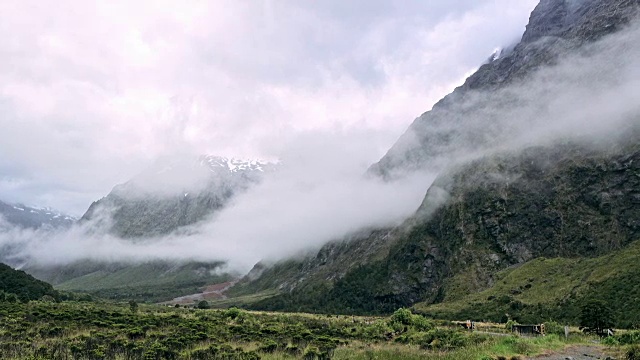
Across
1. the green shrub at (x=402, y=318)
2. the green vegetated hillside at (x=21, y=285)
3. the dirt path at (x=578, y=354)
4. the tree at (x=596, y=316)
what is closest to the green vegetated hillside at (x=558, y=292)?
the tree at (x=596, y=316)

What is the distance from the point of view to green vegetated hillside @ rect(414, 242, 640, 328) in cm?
13325

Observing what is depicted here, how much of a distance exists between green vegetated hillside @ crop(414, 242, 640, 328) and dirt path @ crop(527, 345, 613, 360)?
10515 centimetres

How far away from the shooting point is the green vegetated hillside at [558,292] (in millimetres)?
133250

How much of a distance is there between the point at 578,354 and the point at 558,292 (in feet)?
483

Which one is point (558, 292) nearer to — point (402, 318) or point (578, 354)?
point (402, 318)

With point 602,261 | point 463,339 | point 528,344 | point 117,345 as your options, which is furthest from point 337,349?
point 602,261

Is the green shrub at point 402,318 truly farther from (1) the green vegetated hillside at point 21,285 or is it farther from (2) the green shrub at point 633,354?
(1) the green vegetated hillside at point 21,285

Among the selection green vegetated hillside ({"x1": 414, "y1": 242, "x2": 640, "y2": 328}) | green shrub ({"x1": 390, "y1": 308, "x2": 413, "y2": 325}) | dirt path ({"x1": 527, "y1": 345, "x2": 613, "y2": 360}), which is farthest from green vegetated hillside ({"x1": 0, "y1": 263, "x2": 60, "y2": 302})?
→ green vegetated hillside ({"x1": 414, "y1": 242, "x2": 640, "y2": 328})

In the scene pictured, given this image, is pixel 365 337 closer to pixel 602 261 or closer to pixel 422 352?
pixel 422 352

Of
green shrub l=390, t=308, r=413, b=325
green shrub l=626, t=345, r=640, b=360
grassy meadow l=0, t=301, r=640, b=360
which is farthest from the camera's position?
green shrub l=390, t=308, r=413, b=325

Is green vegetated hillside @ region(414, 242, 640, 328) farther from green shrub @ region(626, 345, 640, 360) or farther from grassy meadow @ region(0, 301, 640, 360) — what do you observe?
green shrub @ region(626, 345, 640, 360)

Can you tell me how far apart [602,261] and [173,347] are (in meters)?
172

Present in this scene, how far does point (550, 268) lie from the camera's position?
600ft

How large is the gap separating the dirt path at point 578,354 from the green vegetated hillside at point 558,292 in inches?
4140
